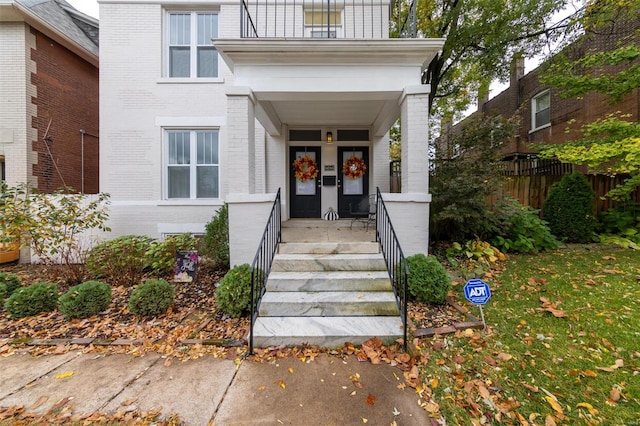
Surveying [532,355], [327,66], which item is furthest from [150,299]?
[532,355]

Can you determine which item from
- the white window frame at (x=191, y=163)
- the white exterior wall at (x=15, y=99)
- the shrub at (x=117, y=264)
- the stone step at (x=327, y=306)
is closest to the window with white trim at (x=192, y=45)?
the white window frame at (x=191, y=163)

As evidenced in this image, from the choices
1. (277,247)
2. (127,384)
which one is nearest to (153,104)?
(277,247)

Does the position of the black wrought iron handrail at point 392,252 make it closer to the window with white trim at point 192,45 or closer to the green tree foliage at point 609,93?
the green tree foliage at point 609,93

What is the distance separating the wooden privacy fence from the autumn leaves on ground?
3111mm

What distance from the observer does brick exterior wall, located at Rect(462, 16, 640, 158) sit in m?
7.77

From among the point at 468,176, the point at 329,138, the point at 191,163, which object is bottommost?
the point at 468,176

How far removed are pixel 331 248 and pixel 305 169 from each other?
3.37 metres

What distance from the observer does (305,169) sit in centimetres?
736

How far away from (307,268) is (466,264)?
3.11 metres

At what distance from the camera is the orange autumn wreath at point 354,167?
7.39 metres

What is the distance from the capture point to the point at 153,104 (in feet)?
22.7

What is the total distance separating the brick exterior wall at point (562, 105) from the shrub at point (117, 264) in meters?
8.01

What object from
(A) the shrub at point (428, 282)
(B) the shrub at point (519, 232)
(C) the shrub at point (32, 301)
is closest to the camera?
(A) the shrub at point (428, 282)

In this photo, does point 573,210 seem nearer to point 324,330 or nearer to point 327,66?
point 327,66
